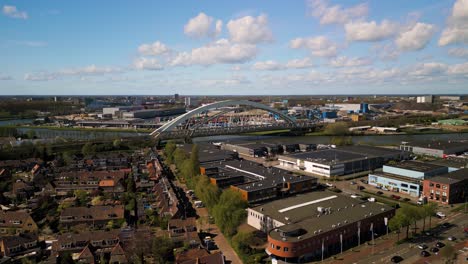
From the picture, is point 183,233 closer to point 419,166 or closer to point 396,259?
point 396,259

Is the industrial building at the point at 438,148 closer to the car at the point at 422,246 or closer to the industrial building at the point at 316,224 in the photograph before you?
the industrial building at the point at 316,224

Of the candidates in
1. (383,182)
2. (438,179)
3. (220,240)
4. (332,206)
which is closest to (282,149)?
(383,182)

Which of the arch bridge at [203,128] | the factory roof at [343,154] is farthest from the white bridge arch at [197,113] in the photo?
the factory roof at [343,154]

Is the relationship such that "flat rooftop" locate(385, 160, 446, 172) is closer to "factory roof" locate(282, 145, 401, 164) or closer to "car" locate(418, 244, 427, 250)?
"factory roof" locate(282, 145, 401, 164)

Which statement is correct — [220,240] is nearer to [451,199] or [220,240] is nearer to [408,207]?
[408,207]

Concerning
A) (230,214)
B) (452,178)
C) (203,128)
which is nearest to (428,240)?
(452,178)

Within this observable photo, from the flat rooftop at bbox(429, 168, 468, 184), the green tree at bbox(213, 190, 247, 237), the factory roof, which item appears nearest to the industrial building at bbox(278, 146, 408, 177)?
the factory roof
